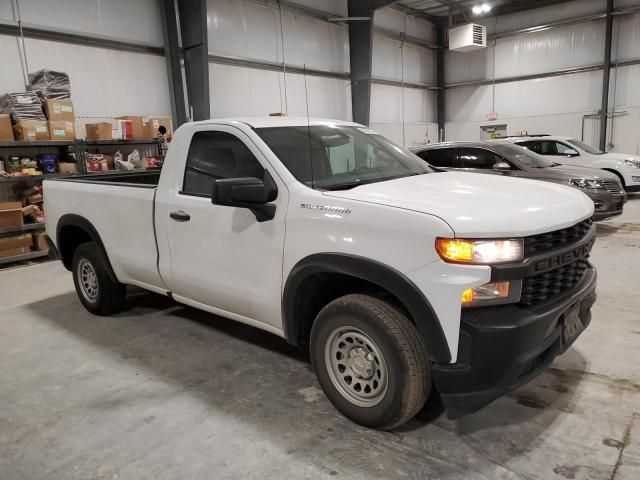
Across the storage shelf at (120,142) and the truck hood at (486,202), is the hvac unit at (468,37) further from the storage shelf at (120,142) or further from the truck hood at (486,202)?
the truck hood at (486,202)

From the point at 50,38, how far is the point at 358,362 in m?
8.87

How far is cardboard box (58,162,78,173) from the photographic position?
7.90m

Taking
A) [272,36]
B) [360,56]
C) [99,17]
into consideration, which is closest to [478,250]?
[99,17]

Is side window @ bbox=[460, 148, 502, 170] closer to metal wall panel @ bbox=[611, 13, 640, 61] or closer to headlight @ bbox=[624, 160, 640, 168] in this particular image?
headlight @ bbox=[624, 160, 640, 168]

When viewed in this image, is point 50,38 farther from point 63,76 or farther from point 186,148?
point 186,148

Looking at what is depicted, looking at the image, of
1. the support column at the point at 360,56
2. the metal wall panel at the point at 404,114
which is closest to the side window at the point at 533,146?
the support column at the point at 360,56

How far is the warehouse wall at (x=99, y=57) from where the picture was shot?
818cm

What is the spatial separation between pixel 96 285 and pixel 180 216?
1722 millimetres

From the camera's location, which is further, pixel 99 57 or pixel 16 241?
pixel 99 57

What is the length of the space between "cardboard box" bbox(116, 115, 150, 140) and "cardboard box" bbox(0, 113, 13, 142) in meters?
1.98

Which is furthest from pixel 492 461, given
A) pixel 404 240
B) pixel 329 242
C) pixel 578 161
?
pixel 578 161

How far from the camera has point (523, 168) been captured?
7465mm

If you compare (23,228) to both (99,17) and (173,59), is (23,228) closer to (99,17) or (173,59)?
(99,17)

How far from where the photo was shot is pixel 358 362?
2.58 meters
